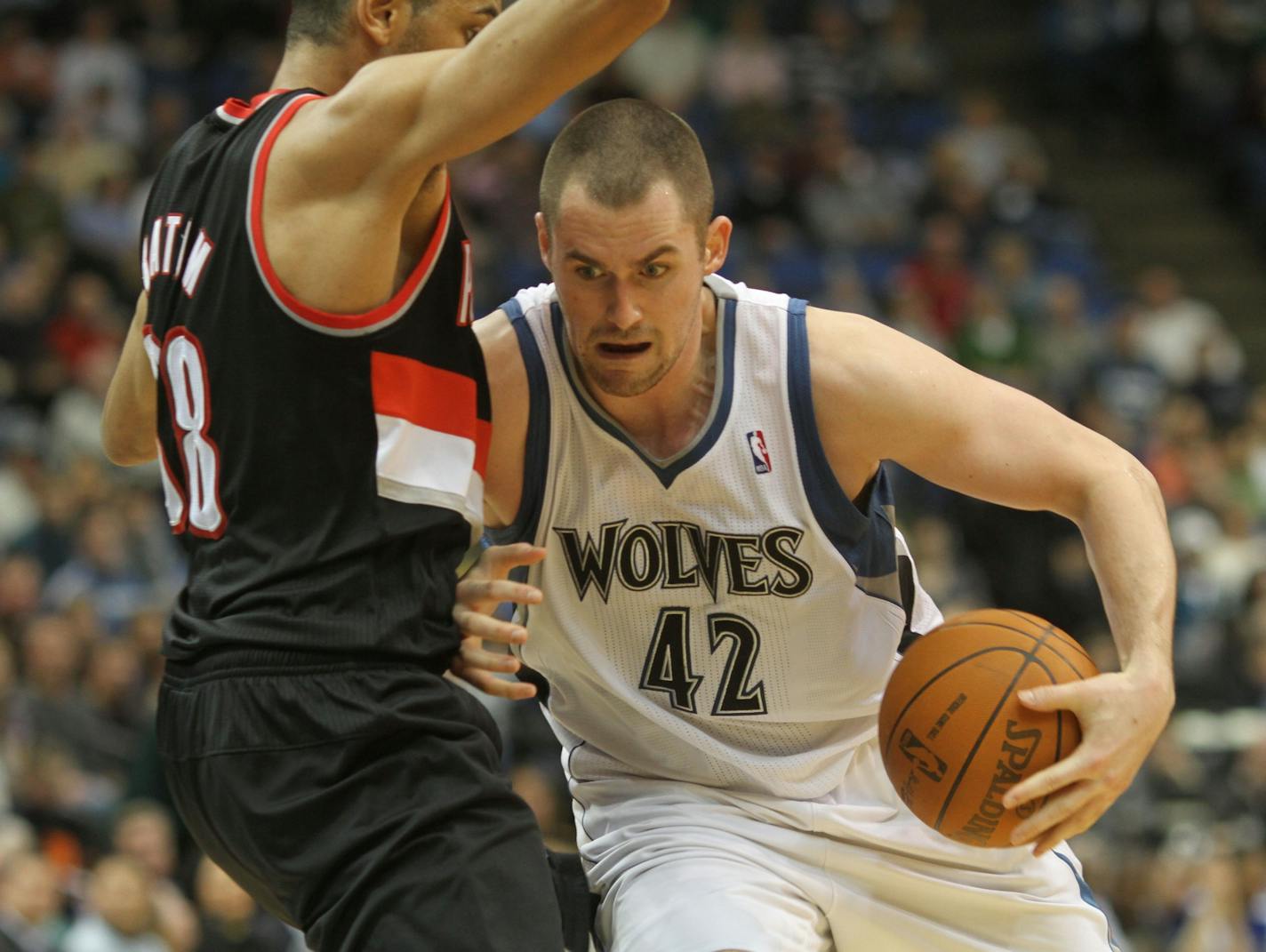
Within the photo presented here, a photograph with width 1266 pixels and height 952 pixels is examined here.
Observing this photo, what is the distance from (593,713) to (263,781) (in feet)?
4.00

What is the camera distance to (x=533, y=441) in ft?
14.0

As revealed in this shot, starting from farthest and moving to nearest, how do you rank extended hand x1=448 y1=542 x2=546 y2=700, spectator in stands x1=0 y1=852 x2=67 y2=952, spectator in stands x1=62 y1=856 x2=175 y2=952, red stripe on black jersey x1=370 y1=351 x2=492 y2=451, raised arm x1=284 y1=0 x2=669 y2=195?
1. spectator in stands x1=62 y1=856 x2=175 y2=952
2. spectator in stands x1=0 y1=852 x2=67 y2=952
3. extended hand x1=448 y1=542 x2=546 y2=700
4. red stripe on black jersey x1=370 y1=351 x2=492 y2=451
5. raised arm x1=284 y1=0 x2=669 y2=195

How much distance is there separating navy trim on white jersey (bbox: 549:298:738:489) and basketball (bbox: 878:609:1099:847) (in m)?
0.69

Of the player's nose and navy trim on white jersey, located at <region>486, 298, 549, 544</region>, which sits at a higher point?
the player's nose

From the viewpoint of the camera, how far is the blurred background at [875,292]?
9.71 m

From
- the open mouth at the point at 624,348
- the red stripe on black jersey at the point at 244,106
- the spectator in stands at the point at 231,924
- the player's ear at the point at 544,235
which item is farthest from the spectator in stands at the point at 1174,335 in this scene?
the red stripe on black jersey at the point at 244,106

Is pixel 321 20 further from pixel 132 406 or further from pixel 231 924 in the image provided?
pixel 231 924

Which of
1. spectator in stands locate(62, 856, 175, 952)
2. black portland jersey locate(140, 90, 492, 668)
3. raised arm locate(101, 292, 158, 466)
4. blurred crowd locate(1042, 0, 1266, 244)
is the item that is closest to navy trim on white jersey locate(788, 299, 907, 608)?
black portland jersey locate(140, 90, 492, 668)

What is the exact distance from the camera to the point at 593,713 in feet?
14.8

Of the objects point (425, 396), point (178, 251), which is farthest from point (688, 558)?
point (178, 251)

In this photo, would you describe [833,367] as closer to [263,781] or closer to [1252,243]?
[263,781]

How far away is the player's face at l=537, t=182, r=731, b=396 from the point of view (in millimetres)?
3949

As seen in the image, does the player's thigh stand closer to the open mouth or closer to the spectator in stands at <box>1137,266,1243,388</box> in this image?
the open mouth

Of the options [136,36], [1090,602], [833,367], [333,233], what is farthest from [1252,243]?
[333,233]
